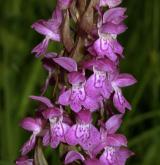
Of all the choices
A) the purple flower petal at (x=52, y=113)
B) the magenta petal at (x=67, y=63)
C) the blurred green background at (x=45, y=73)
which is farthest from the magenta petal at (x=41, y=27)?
the blurred green background at (x=45, y=73)

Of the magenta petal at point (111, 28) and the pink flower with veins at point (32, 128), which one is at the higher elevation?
the magenta petal at point (111, 28)

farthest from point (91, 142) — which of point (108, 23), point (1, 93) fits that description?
point (1, 93)

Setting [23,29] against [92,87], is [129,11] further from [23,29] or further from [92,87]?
[92,87]

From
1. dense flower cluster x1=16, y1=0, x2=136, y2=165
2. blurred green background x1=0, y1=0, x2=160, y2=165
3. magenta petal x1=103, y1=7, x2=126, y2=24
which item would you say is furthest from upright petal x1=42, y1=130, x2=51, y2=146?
blurred green background x1=0, y1=0, x2=160, y2=165

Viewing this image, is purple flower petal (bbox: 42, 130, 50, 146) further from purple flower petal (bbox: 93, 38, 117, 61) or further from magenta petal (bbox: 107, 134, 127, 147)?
purple flower petal (bbox: 93, 38, 117, 61)

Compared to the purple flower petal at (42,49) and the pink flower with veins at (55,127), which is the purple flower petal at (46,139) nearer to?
the pink flower with veins at (55,127)
